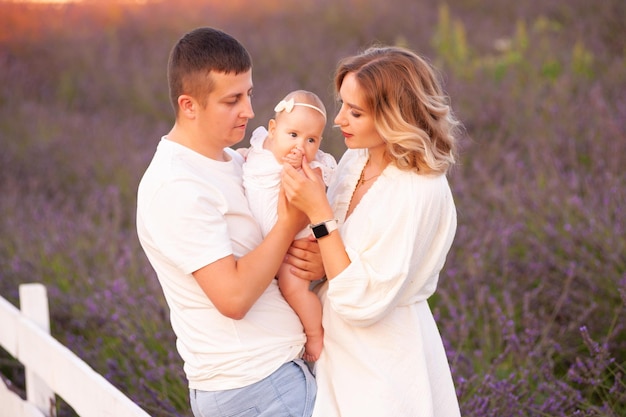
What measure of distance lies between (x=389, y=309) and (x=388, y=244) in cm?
18

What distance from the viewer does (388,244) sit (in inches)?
82.8

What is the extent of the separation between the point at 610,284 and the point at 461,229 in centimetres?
105

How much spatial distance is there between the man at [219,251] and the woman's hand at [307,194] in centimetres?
4

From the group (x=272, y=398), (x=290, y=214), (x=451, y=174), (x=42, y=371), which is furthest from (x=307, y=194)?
(x=451, y=174)

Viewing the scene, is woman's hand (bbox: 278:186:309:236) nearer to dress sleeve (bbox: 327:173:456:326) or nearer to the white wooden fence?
dress sleeve (bbox: 327:173:456:326)

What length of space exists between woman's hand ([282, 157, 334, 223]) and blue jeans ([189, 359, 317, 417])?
421 mm

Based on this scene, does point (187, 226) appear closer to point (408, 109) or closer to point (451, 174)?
point (408, 109)

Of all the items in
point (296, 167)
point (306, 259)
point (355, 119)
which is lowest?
point (306, 259)

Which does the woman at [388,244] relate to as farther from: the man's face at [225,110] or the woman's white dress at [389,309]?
the man's face at [225,110]

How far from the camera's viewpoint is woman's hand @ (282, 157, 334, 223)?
7.00 feet

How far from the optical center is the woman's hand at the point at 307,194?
213 cm

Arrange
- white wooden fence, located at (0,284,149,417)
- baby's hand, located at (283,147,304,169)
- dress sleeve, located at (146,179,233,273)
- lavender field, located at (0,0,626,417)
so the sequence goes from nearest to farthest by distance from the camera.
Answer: dress sleeve, located at (146,179,233,273) → baby's hand, located at (283,147,304,169) → white wooden fence, located at (0,284,149,417) → lavender field, located at (0,0,626,417)

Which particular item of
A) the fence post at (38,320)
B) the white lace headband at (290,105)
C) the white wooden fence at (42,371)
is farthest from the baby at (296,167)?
the fence post at (38,320)

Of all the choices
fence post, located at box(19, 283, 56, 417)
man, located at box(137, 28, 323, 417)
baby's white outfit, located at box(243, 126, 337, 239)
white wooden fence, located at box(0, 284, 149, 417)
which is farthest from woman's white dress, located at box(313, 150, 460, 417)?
fence post, located at box(19, 283, 56, 417)
